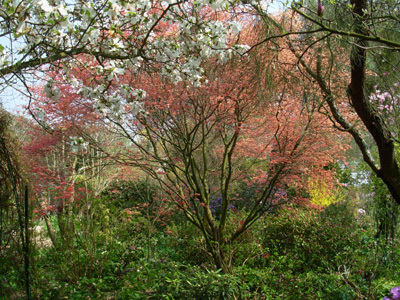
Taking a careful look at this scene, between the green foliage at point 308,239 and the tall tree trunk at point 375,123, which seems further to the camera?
the green foliage at point 308,239

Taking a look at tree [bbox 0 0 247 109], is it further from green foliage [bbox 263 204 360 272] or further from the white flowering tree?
green foliage [bbox 263 204 360 272]

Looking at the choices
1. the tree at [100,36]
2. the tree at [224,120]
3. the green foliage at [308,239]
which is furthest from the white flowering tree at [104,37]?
the green foliage at [308,239]

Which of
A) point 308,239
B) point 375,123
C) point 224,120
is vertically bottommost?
point 308,239

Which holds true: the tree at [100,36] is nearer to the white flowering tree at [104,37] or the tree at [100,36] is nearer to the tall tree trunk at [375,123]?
the white flowering tree at [104,37]

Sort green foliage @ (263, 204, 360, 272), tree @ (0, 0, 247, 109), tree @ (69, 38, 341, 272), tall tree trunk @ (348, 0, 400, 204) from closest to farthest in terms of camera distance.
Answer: tree @ (0, 0, 247, 109), tall tree trunk @ (348, 0, 400, 204), tree @ (69, 38, 341, 272), green foliage @ (263, 204, 360, 272)

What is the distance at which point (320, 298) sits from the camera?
122 inches

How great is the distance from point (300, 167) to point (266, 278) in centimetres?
153

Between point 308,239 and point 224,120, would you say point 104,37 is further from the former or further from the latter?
point 308,239

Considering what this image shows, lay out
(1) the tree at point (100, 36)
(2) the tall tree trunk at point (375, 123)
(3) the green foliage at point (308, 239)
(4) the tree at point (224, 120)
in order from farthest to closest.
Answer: (3) the green foliage at point (308, 239) → (4) the tree at point (224, 120) → (2) the tall tree trunk at point (375, 123) → (1) the tree at point (100, 36)

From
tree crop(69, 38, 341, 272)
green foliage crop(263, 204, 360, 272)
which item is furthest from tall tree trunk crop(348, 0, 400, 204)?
green foliage crop(263, 204, 360, 272)

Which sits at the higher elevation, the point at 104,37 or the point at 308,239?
the point at 104,37

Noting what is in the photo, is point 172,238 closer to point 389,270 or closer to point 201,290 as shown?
point 201,290

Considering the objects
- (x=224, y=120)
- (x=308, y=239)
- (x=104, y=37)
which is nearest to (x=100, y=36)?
(x=104, y=37)

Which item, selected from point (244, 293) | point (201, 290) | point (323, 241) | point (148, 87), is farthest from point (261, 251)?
point (148, 87)
